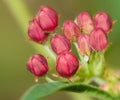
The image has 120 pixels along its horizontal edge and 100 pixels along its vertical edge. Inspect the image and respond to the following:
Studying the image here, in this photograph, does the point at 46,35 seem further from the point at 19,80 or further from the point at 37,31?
the point at 19,80

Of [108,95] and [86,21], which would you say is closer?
[108,95]

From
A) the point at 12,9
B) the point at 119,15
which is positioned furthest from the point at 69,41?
the point at 12,9

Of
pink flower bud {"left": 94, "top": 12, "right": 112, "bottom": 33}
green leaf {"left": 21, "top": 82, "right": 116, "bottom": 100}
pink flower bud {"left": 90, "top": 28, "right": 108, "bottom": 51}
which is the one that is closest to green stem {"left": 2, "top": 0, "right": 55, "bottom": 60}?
pink flower bud {"left": 94, "top": 12, "right": 112, "bottom": 33}

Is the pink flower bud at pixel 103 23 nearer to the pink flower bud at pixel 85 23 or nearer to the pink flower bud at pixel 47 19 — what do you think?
the pink flower bud at pixel 85 23

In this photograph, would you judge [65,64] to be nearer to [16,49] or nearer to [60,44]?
[60,44]

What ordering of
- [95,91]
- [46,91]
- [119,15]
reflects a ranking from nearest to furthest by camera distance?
[46,91] → [95,91] → [119,15]
